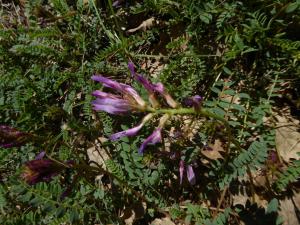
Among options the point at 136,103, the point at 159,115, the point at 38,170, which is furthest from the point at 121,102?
the point at 159,115

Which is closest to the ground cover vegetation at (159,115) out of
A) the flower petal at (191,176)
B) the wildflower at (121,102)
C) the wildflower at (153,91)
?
the flower petal at (191,176)

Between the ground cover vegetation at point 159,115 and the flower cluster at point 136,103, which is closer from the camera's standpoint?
the flower cluster at point 136,103

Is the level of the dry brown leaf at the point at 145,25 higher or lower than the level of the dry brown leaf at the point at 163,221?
higher

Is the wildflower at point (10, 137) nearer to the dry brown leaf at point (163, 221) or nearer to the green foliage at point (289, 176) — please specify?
the dry brown leaf at point (163, 221)

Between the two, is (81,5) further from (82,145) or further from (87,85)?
(82,145)

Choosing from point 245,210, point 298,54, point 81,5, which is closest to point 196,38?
point 298,54

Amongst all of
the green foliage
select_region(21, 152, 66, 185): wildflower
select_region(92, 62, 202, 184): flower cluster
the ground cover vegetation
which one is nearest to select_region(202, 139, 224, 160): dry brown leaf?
the ground cover vegetation

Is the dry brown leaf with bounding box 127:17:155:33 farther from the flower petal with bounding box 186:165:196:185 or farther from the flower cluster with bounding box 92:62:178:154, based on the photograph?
the flower cluster with bounding box 92:62:178:154

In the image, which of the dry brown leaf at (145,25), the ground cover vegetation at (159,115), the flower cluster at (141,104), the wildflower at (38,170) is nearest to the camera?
the flower cluster at (141,104)

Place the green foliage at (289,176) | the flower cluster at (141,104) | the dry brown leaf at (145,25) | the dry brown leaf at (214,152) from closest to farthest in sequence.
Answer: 1. the flower cluster at (141,104)
2. the green foliage at (289,176)
3. the dry brown leaf at (214,152)
4. the dry brown leaf at (145,25)
